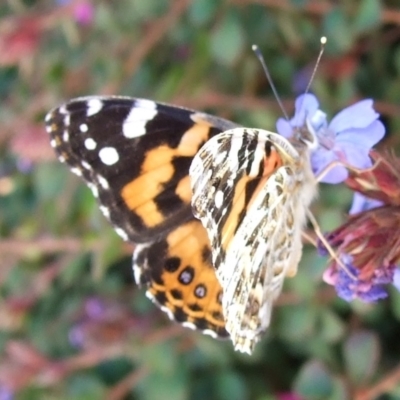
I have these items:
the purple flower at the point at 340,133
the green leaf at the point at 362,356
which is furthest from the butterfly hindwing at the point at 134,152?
the green leaf at the point at 362,356

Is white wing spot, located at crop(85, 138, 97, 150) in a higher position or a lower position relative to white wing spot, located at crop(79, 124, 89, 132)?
lower

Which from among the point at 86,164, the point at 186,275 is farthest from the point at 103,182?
the point at 186,275

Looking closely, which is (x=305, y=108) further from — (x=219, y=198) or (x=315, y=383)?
(x=315, y=383)

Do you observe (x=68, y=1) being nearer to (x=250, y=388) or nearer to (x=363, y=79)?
(x=363, y=79)

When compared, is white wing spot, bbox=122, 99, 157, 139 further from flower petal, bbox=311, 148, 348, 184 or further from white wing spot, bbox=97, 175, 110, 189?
flower petal, bbox=311, 148, 348, 184


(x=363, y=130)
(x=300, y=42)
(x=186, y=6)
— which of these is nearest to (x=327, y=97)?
(x=300, y=42)

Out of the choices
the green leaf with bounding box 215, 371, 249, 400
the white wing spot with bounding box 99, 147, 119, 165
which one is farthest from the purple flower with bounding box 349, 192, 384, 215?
the green leaf with bounding box 215, 371, 249, 400

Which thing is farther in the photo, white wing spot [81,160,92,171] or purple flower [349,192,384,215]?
white wing spot [81,160,92,171]
